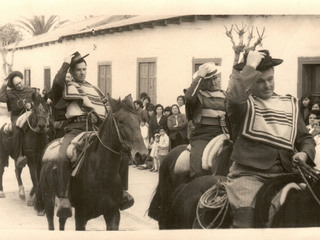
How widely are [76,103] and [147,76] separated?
84 centimetres

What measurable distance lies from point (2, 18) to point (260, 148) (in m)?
2.28

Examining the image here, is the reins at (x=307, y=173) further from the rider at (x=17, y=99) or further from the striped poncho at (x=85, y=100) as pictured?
the rider at (x=17, y=99)

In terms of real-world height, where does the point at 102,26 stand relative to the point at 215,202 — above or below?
above

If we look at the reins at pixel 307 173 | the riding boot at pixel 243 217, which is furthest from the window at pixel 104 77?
the reins at pixel 307 173

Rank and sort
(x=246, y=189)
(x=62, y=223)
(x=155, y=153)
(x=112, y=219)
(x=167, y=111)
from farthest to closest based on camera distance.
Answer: (x=167, y=111), (x=155, y=153), (x=62, y=223), (x=112, y=219), (x=246, y=189)

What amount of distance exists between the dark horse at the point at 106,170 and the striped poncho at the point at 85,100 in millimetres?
371

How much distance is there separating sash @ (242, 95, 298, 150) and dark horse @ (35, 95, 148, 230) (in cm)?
106

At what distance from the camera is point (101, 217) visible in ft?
16.3

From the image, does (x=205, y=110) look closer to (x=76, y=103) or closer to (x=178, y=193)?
(x=76, y=103)

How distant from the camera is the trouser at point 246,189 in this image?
11.3 ft

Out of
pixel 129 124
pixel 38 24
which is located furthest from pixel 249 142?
pixel 38 24

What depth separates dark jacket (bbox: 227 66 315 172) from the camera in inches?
132

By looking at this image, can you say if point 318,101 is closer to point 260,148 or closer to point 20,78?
point 260,148

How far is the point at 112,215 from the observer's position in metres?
4.66
